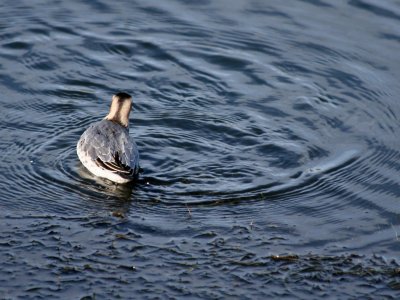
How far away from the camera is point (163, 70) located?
1466 centimetres

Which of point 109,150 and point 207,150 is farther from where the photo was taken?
point 207,150

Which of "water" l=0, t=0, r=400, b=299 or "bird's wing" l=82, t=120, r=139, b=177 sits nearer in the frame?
"water" l=0, t=0, r=400, b=299

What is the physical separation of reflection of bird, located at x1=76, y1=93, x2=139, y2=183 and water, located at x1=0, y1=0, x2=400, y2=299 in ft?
0.64

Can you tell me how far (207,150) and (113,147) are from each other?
51.0 inches

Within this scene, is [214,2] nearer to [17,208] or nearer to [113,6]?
[113,6]

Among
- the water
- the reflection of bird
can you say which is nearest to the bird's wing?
the reflection of bird

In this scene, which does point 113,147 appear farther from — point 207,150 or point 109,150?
point 207,150

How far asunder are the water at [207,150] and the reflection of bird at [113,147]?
0.64ft

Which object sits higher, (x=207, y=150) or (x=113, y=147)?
(x=207, y=150)

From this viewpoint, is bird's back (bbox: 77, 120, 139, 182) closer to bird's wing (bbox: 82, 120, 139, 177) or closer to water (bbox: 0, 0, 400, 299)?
bird's wing (bbox: 82, 120, 139, 177)

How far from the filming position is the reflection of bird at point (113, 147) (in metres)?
11.7

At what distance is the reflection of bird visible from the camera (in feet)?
38.5

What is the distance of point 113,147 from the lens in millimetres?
12320

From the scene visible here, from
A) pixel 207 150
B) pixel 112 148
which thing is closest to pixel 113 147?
pixel 112 148
